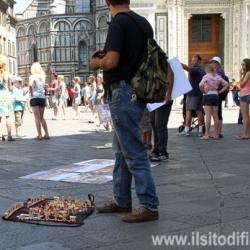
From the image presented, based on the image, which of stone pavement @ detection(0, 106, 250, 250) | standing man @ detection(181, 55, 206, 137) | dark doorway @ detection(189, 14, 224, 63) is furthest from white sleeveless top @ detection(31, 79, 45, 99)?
dark doorway @ detection(189, 14, 224, 63)

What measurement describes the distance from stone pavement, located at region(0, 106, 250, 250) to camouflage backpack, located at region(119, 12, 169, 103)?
0.99 metres

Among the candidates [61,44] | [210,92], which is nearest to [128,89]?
[210,92]

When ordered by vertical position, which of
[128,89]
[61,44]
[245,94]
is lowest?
[245,94]

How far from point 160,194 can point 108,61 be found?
168cm

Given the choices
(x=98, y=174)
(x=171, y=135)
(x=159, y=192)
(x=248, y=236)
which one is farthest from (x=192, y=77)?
(x=248, y=236)

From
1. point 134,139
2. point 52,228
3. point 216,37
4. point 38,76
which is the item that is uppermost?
point 216,37

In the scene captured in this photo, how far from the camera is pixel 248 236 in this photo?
11.6 feet

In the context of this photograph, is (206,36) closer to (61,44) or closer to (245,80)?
(245,80)

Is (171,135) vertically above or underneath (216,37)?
underneath

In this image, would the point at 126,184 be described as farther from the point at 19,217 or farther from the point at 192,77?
the point at 192,77

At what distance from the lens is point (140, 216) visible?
13.1 ft

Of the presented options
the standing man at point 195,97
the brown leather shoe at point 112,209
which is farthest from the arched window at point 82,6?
the brown leather shoe at point 112,209

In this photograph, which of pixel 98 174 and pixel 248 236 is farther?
pixel 98 174

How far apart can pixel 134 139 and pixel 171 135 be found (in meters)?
7.56
